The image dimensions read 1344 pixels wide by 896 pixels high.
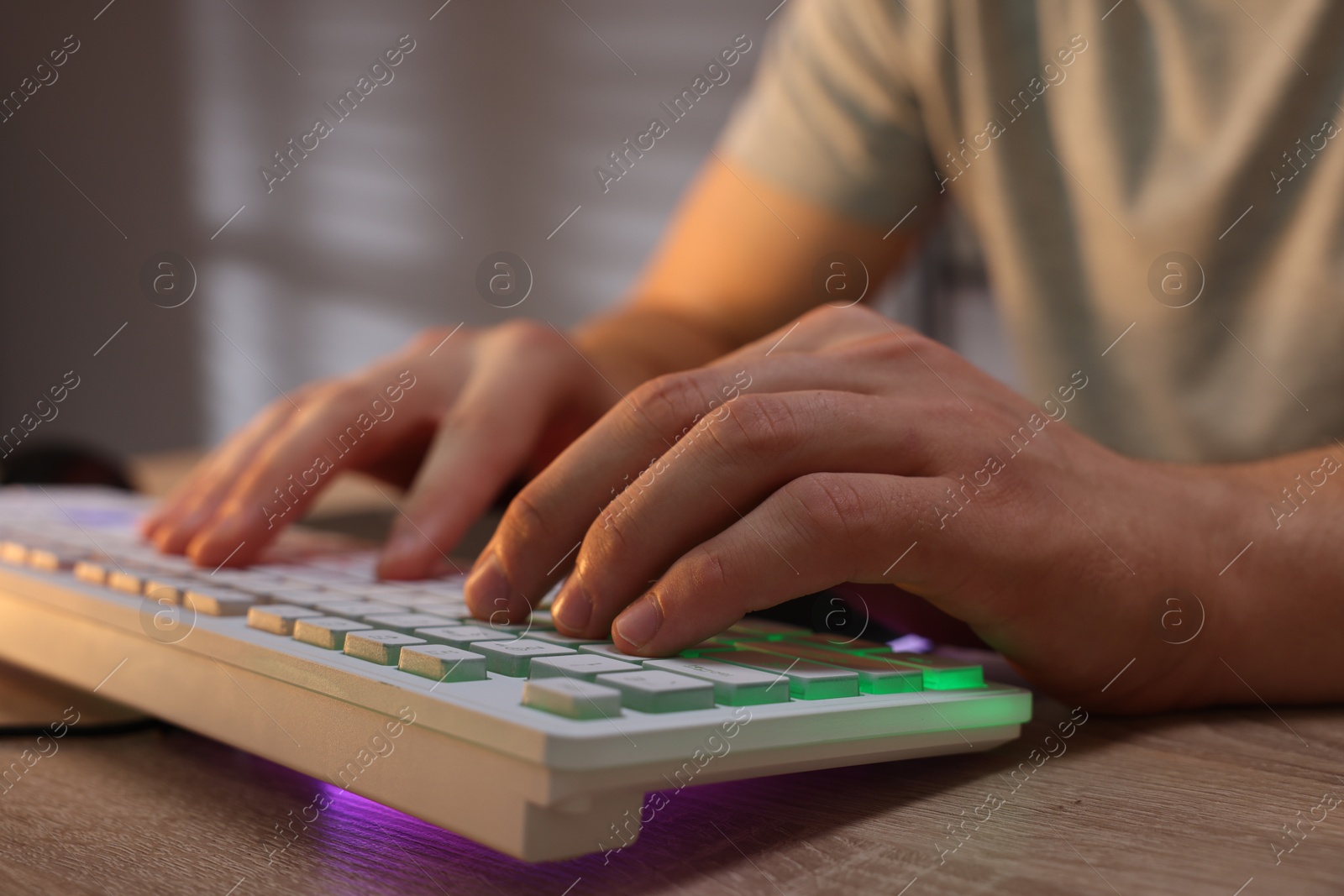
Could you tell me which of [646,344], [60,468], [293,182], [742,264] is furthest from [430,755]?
[293,182]

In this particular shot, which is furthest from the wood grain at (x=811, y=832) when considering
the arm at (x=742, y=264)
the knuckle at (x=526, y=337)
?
the arm at (x=742, y=264)

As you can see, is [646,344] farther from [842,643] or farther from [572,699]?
[572,699]

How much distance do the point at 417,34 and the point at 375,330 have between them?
2.73 feet

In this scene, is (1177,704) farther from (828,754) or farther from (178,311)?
(178,311)

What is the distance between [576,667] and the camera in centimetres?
36

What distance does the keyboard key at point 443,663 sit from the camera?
0.35 metres

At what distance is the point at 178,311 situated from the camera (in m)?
3.35

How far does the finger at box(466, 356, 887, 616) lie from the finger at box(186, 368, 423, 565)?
0.24m

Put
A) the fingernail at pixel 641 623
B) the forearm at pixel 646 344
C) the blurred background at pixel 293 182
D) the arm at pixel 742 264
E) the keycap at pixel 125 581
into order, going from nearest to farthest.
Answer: the fingernail at pixel 641 623 < the keycap at pixel 125 581 < the forearm at pixel 646 344 < the arm at pixel 742 264 < the blurred background at pixel 293 182

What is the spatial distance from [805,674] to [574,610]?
0.34 feet

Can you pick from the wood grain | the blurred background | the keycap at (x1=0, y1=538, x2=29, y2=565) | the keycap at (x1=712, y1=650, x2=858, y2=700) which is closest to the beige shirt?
the wood grain

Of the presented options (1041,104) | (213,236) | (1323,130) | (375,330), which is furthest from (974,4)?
(213,236)

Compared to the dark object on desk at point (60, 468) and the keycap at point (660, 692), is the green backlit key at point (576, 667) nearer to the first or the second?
the keycap at point (660, 692)

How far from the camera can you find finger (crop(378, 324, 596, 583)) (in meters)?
0.63
